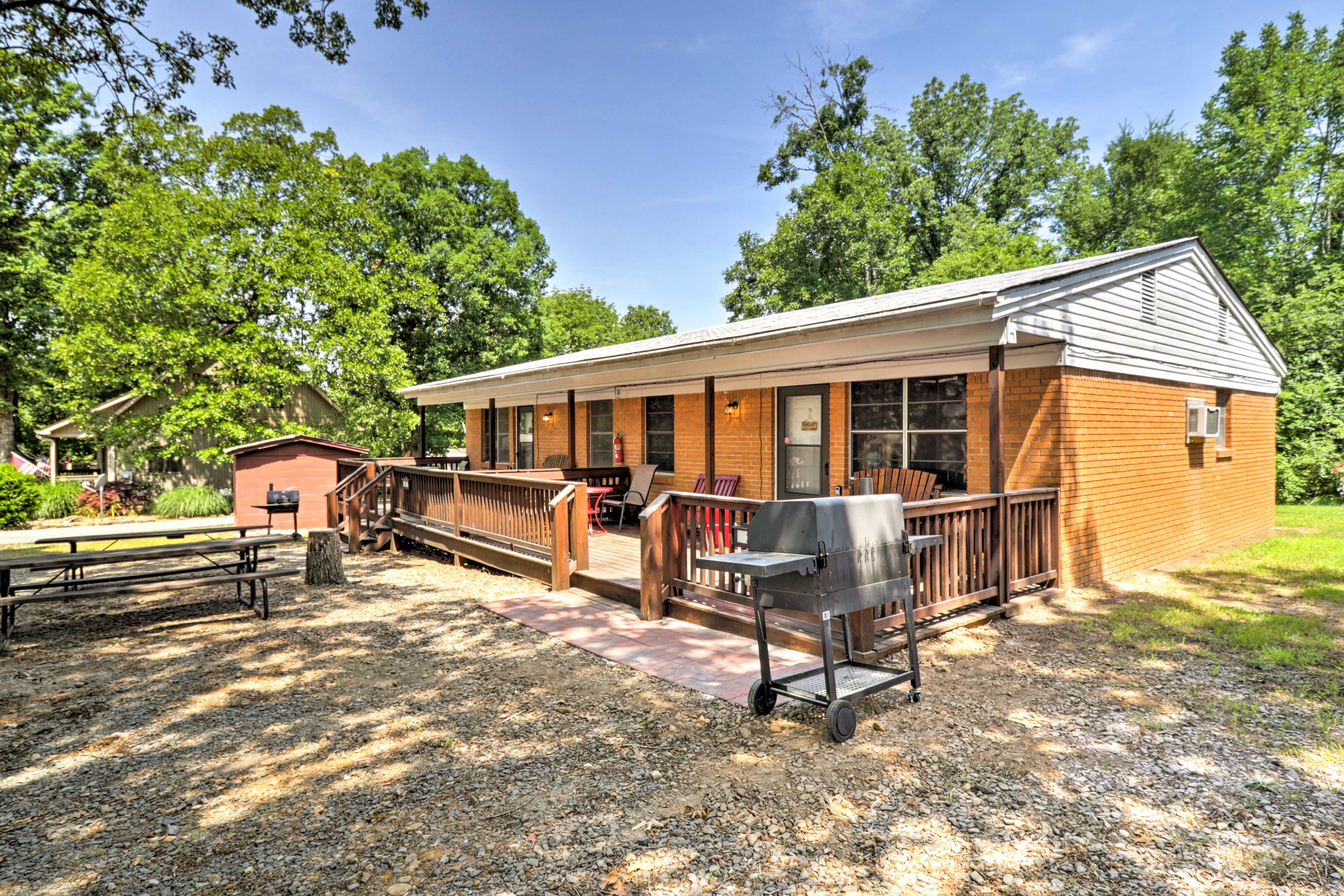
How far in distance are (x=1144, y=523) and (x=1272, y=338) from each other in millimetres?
15623

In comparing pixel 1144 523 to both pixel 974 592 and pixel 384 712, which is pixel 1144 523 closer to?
pixel 974 592

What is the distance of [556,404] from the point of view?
14.4 metres

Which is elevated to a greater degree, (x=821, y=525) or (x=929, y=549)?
(x=821, y=525)

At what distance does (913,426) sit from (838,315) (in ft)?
5.44

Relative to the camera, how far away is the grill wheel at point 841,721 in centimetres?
351

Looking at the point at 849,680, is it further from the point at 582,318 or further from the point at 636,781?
the point at 582,318

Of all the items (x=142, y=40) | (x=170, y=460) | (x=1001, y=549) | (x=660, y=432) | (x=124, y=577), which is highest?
(x=142, y=40)

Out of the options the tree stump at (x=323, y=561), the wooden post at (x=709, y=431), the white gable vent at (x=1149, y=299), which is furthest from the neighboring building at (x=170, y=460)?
the white gable vent at (x=1149, y=299)

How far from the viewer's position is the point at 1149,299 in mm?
8133

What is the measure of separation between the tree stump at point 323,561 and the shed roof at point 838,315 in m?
4.15

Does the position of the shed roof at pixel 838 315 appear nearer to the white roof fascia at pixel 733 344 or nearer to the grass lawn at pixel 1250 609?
the white roof fascia at pixel 733 344

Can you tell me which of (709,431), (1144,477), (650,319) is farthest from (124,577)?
(650,319)

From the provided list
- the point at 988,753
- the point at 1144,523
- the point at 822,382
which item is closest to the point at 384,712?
the point at 988,753

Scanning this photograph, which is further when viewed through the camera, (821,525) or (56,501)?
(56,501)
